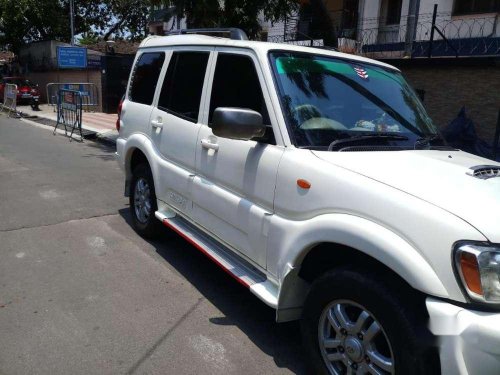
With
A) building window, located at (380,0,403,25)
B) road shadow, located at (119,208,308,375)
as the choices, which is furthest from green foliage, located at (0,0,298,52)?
road shadow, located at (119,208,308,375)

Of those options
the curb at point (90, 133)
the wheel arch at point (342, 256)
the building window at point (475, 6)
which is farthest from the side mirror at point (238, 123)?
the building window at point (475, 6)

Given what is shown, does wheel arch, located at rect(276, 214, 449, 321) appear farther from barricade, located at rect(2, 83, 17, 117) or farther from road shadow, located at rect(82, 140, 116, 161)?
barricade, located at rect(2, 83, 17, 117)

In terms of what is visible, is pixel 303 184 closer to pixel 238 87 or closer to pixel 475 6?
pixel 238 87

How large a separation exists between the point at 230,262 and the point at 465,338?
1828 millimetres

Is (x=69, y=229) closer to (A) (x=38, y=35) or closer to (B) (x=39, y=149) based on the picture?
(B) (x=39, y=149)

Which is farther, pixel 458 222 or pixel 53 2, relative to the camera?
pixel 53 2

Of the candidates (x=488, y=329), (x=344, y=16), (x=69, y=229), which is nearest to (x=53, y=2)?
(x=344, y=16)

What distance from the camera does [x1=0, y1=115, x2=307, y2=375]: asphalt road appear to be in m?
2.97

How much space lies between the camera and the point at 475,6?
50.5 feet

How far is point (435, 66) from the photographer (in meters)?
10.2

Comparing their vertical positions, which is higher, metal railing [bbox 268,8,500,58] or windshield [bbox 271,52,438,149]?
metal railing [bbox 268,8,500,58]

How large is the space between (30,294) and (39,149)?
8.19 metres

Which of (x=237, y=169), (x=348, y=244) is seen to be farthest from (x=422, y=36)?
(x=348, y=244)

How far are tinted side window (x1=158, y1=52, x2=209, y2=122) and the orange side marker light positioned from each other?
4.85ft
